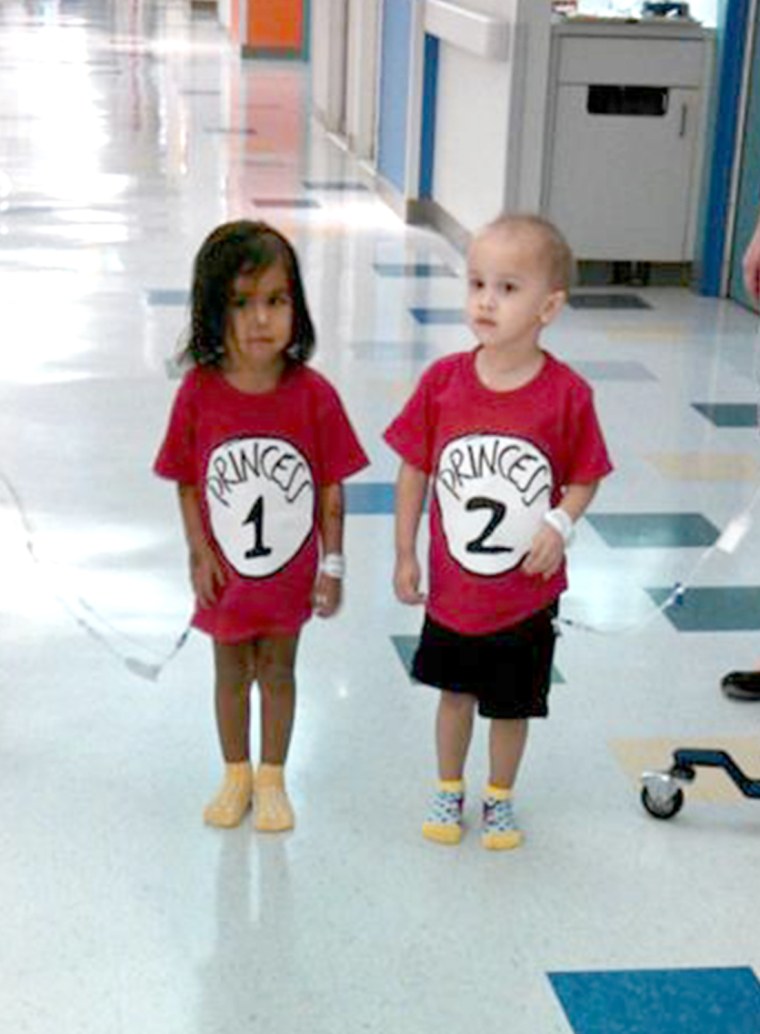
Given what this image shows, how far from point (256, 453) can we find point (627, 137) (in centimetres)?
396

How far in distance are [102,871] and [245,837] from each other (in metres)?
0.20

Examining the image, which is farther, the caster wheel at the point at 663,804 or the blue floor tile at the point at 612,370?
the blue floor tile at the point at 612,370

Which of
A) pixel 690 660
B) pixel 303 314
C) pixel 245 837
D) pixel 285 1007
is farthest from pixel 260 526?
pixel 690 660

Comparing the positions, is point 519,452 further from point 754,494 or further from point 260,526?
point 754,494

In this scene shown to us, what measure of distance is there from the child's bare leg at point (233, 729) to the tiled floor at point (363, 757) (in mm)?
38

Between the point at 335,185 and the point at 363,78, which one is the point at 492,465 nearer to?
the point at 335,185

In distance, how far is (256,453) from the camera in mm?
2139

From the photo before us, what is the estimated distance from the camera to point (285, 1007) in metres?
1.95

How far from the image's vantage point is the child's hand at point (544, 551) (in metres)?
2.10

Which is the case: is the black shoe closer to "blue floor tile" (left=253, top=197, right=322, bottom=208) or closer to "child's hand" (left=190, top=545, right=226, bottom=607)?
"child's hand" (left=190, top=545, right=226, bottom=607)

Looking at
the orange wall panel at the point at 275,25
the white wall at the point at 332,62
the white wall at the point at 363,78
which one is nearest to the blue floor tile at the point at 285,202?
the white wall at the point at 363,78

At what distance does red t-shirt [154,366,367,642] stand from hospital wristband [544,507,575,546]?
0.84ft

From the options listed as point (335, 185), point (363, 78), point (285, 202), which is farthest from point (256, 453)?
point (363, 78)

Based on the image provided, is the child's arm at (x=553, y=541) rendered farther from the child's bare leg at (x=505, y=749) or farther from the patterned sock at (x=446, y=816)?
the patterned sock at (x=446, y=816)
